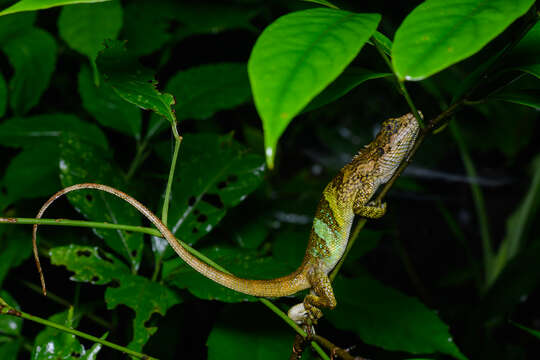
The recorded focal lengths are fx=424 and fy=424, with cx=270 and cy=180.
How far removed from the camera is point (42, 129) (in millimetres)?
1743

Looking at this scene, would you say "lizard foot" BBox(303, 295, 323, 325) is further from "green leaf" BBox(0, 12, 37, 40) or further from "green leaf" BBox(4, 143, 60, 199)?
"green leaf" BBox(0, 12, 37, 40)

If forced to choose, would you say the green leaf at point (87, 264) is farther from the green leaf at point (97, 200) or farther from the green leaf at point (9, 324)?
the green leaf at point (9, 324)

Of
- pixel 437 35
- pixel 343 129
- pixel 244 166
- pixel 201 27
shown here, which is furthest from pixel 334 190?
pixel 343 129

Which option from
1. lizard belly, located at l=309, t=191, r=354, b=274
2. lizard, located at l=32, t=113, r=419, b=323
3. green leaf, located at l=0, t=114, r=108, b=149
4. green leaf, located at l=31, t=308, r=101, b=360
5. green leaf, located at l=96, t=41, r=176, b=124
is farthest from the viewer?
green leaf, located at l=0, t=114, r=108, b=149

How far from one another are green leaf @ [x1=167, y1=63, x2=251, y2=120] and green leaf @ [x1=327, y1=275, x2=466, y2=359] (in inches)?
34.0

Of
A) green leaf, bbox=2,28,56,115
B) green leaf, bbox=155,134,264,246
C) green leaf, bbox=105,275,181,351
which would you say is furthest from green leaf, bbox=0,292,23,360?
green leaf, bbox=2,28,56,115

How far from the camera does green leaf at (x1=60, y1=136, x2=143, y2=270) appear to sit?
131 centimetres

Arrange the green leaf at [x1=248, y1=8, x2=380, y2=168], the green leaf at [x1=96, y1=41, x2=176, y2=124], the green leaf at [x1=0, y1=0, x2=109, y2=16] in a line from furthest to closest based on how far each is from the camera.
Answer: the green leaf at [x1=96, y1=41, x2=176, y2=124]
the green leaf at [x1=0, y1=0, x2=109, y2=16]
the green leaf at [x1=248, y1=8, x2=380, y2=168]

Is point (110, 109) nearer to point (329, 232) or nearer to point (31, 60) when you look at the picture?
point (31, 60)

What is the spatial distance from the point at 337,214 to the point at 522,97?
770 millimetres

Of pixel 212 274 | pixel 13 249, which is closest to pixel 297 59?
pixel 212 274

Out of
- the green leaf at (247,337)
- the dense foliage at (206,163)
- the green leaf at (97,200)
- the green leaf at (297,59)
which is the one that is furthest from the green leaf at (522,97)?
the green leaf at (97,200)

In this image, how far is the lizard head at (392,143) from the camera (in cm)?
151

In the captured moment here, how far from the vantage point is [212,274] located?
3.55ft
